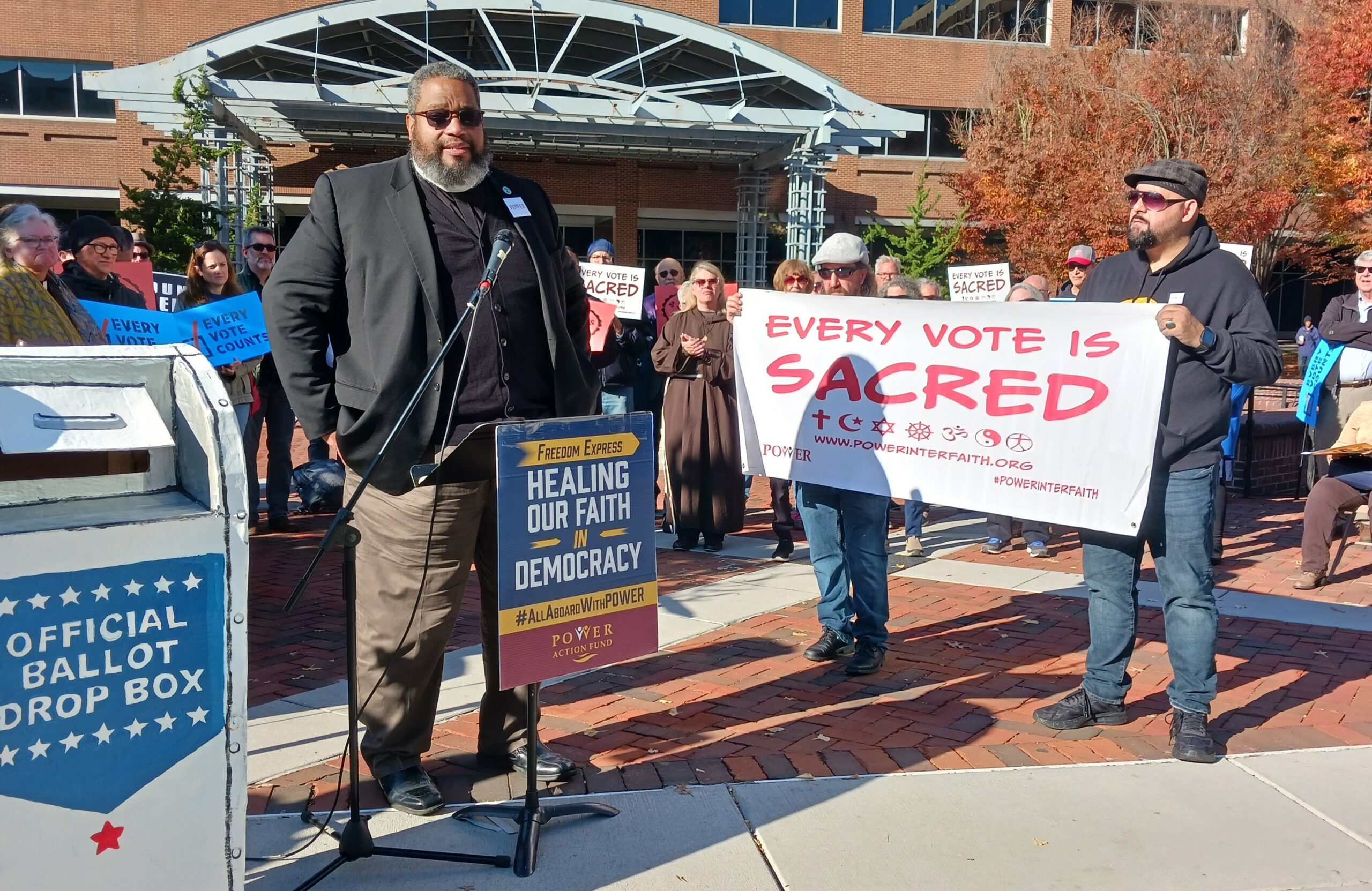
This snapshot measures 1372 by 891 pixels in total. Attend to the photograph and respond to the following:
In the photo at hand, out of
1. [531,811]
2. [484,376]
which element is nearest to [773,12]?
[484,376]

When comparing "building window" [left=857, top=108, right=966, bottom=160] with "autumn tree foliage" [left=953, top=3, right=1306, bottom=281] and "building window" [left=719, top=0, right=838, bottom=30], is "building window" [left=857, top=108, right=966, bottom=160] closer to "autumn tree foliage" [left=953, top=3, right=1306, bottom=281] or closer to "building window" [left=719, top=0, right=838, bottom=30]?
Answer: "building window" [left=719, top=0, right=838, bottom=30]

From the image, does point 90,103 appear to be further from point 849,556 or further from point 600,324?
point 849,556

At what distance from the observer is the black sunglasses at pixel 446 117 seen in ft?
11.2

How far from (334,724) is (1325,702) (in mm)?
4036

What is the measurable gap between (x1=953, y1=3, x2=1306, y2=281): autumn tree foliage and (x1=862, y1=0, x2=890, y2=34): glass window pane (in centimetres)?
797

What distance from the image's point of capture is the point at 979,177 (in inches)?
934

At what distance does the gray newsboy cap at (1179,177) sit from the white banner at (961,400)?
428 mm

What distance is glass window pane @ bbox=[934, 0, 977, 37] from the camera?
1204 inches

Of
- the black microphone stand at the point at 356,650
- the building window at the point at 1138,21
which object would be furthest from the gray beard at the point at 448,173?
the building window at the point at 1138,21

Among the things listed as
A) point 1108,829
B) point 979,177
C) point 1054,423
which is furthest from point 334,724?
point 979,177

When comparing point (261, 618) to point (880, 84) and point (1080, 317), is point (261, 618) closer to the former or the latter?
point (1080, 317)

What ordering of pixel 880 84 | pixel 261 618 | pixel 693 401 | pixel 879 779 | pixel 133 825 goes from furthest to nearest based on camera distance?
pixel 880 84
pixel 693 401
pixel 261 618
pixel 879 779
pixel 133 825

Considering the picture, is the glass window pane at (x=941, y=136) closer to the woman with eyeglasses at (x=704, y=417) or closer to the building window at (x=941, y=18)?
the building window at (x=941, y=18)

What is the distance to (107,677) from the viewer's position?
2311mm
